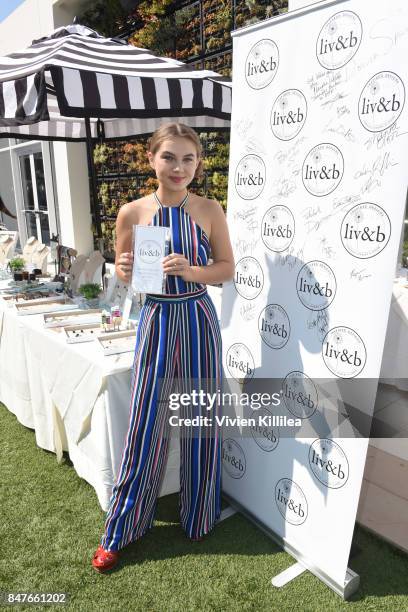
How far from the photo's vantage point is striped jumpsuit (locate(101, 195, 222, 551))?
73.3 inches

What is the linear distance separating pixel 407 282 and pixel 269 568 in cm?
242

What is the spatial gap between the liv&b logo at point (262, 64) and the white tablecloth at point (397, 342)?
6.77 ft

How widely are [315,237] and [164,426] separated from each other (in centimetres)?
106

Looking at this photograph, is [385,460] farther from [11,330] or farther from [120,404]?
[11,330]

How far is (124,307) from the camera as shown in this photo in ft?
8.89

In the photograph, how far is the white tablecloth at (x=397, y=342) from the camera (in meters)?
3.35

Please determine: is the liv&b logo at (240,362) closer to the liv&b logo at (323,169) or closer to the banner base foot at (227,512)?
the banner base foot at (227,512)

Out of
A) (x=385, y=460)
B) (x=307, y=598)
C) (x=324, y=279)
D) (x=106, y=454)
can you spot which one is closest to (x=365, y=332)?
(x=324, y=279)

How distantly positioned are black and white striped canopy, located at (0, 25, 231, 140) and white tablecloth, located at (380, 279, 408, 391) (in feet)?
6.11
